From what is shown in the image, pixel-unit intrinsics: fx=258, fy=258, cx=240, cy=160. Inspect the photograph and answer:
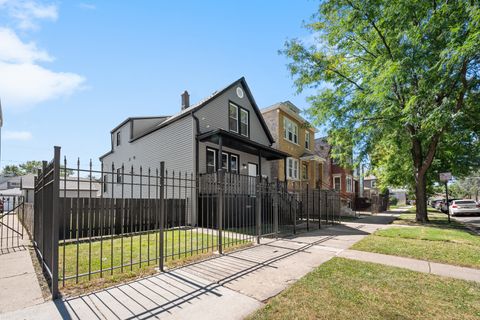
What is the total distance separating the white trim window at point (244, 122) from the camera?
59.3ft

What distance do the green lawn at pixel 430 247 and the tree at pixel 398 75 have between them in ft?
16.2

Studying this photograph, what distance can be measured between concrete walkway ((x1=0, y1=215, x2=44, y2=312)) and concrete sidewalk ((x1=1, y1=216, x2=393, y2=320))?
34 centimetres

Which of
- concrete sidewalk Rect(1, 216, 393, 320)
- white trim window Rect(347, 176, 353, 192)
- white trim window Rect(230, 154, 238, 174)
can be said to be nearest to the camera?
concrete sidewalk Rect(1, 216, 393, 320)

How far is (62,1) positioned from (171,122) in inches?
331

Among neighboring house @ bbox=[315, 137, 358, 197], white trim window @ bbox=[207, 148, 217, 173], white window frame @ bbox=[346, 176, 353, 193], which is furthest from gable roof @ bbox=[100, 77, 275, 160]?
white window frame @ bbox=[346, 176, 353, 193]

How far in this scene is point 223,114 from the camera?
16.4 m

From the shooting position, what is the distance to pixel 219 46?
11797 mm

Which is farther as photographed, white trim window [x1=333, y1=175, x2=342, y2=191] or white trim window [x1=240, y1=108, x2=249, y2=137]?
white trim window [x1=333, y1=175, x2=342, y2=191]

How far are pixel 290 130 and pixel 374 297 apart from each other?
19.8 m

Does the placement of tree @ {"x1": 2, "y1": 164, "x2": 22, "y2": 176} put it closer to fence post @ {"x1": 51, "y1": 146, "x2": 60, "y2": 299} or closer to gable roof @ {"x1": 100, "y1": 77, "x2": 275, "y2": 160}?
gable roof @ {"x1": 100, "y1": 77, "x2": 275, "y2": 160}

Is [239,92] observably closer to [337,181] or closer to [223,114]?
[223,114]

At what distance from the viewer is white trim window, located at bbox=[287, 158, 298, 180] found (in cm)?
2252

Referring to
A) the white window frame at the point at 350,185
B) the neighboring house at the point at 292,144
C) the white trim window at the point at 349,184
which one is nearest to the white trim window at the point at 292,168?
the neighboring house at the point at 292,144

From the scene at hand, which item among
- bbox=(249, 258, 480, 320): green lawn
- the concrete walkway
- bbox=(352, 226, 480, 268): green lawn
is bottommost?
bbox=(352, 226, 480, 268): green lawn
